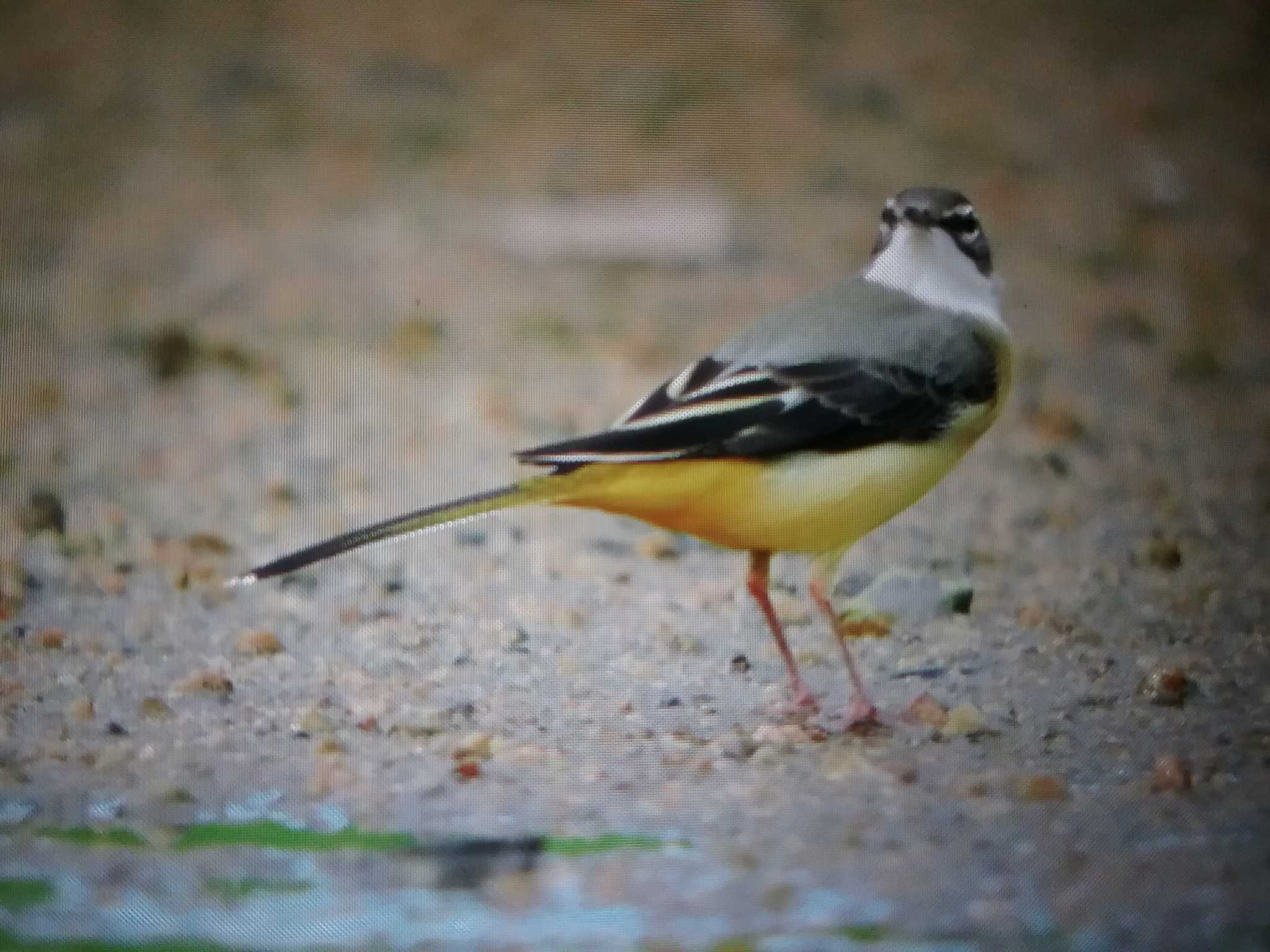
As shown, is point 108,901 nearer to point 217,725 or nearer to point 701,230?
point 217,725

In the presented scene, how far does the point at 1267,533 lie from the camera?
2.21 m

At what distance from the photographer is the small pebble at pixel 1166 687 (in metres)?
1.73

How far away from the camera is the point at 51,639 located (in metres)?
1.94

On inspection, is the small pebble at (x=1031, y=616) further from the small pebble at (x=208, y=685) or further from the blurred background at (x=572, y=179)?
the small pebble at (x=208, y=685)

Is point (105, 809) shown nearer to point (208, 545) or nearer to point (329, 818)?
point (329, 818)

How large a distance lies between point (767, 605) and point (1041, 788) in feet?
1.23

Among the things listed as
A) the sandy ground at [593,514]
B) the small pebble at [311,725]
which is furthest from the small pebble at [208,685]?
the small pebble at [311,725]

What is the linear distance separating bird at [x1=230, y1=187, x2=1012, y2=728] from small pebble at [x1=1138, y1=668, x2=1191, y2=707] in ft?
0.93

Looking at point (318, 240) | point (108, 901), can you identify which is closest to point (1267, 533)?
point (108, 901)

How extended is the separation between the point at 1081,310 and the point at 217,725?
5.45 feet

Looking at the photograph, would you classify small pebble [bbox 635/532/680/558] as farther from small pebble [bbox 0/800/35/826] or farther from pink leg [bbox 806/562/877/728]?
small pebble [bbox 0/800/35/826]

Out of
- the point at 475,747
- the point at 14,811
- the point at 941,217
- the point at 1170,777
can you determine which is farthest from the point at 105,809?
the point at 941,217

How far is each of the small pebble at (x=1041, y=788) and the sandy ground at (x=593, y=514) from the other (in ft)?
0.04

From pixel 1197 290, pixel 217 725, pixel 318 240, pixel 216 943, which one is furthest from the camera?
pixel 318 240
